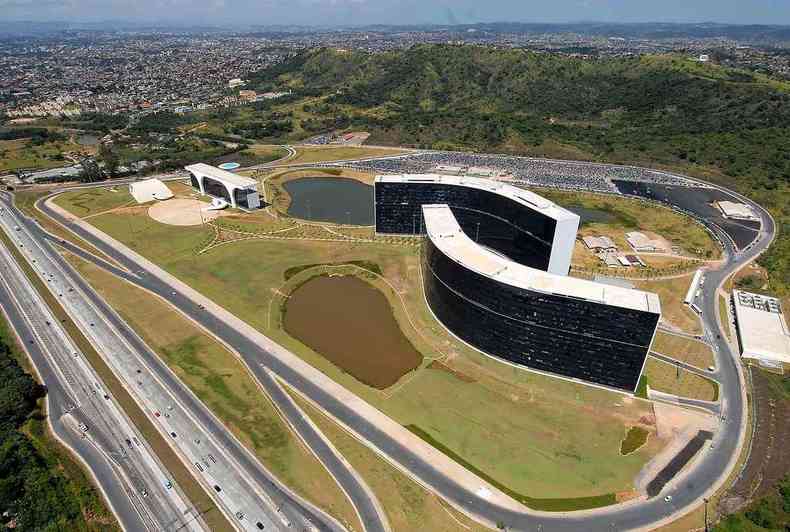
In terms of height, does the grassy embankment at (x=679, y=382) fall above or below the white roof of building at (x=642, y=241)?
below

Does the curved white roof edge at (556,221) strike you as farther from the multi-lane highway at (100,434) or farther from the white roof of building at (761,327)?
the multi-lane highway at (100,434)

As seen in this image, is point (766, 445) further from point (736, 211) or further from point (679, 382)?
point (736, 211)

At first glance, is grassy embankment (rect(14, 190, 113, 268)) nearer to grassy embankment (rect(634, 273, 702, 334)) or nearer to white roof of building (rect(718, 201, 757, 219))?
grassy embankment (rect(634, 273, 702, 334))

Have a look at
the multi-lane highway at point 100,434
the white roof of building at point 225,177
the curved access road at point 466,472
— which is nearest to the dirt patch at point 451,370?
the curved access road at point 466,472

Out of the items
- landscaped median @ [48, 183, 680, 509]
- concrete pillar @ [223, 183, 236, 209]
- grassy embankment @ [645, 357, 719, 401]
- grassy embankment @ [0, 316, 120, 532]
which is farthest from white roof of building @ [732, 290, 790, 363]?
concrete pillar @ [223, 183, 236, 209]

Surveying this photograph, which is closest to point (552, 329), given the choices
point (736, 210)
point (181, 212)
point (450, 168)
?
point (736, 210)

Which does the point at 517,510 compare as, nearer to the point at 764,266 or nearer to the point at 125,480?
the point at 125,480

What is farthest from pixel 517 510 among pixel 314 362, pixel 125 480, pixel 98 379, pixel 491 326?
pixel 98 379
